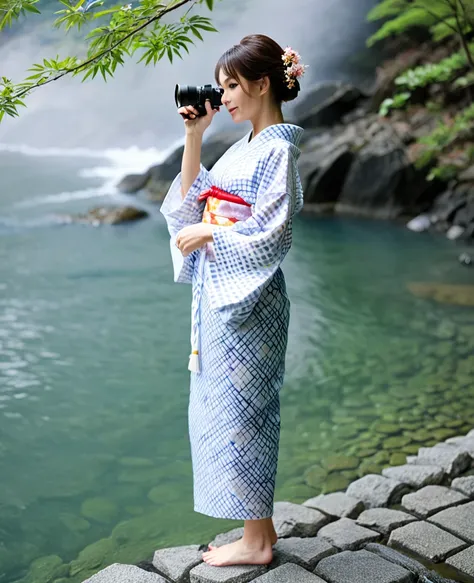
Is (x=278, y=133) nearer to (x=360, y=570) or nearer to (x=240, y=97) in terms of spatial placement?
(x=240, y=97)

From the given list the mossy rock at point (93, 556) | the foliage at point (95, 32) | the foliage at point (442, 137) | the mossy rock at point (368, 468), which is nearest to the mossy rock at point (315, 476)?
the mossy rock at point (368, 468)

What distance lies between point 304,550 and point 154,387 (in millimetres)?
2138

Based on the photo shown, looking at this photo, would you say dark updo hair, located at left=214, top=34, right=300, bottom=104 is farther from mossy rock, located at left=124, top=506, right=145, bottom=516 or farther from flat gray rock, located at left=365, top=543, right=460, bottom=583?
mossy rock, located at left=124, top=506, right=145, bottom=516

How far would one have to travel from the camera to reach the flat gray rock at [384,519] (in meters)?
2.13

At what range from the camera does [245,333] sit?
5.72 feet

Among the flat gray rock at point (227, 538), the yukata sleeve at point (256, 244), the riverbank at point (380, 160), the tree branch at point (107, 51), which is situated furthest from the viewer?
the riverbank at point (380, 160)

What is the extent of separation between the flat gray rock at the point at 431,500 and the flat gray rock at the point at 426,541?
5.8 inches

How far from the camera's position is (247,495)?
5.81 feet

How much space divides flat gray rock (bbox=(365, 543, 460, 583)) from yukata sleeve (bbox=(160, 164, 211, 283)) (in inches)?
36.4

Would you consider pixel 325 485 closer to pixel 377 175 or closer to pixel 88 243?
pixel 88 243

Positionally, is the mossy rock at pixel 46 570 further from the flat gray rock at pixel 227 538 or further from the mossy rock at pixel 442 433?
the mossy rock at pixel 442 433

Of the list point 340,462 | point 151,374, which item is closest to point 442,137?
point 151,374

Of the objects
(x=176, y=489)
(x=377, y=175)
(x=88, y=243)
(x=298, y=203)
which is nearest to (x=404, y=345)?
(x=176, y=489)

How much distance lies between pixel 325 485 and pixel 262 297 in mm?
1273
